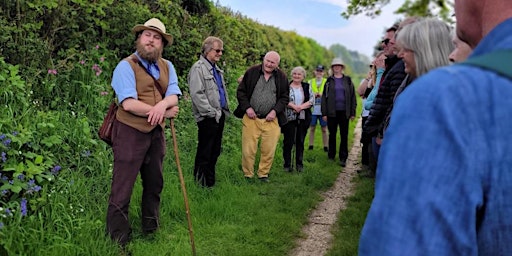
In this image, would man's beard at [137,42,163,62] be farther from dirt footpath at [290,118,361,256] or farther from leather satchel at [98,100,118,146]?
dirt footpath at [290,118,361,256]

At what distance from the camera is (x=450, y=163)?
0.70 m

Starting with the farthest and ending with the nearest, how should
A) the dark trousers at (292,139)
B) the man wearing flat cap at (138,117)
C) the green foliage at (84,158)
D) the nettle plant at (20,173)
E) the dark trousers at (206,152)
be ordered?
the dark trousers at (292,139), the dark trousers at (206,152), the man wearing flat cap at (138,117), the green foliage at (84,158), the nettle plant at (20,173)

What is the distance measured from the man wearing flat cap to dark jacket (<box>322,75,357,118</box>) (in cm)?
459

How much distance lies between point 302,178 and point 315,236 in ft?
6.99

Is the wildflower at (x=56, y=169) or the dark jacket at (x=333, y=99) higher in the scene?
the dark jacket at (x=333, y=99)

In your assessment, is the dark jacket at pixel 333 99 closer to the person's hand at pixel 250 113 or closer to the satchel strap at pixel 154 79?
the person's hand at pixel 250 113

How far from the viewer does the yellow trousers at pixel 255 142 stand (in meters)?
6.84

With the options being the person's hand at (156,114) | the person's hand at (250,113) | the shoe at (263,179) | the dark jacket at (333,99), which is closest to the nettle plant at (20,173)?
the person's hand at (156,114)

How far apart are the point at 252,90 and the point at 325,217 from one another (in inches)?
88.5

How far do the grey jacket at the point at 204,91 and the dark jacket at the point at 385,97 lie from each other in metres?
2.25

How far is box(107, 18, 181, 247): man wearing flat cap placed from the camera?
3900mm

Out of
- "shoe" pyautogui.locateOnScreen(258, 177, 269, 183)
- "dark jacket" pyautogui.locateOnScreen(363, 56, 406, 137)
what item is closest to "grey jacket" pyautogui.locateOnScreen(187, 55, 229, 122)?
"shoe" pyautogui.locateOnScreen(258, 177, 269, 183)

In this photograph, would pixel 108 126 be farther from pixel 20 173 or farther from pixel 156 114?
pixel 20 173

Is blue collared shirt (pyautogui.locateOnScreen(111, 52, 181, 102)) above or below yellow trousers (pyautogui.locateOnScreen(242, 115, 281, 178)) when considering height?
above
